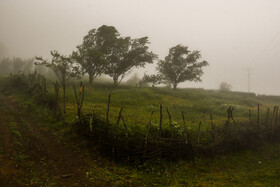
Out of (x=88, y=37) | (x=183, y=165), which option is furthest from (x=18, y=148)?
(x=88, y=37)

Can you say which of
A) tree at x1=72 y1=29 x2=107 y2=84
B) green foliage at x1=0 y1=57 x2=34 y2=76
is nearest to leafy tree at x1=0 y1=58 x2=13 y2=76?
green foliage at x1=0 y1=57 x2=34 y2=76

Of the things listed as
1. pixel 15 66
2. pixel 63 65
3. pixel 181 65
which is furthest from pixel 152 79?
pixel 15 66

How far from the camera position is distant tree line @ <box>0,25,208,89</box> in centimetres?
2081

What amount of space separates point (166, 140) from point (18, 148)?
5.79m

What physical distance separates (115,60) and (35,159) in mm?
17799

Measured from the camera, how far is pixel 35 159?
6422 millimetres

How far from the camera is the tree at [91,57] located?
2038cm

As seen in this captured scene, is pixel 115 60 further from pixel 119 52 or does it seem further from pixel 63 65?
pixel 63 65

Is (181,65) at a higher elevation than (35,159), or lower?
higher

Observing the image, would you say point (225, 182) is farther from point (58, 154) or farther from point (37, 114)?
point (37, 114)

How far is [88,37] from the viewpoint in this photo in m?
22.7

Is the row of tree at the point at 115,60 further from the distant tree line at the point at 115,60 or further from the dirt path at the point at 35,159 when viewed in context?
the dirt path at the point at 35,159

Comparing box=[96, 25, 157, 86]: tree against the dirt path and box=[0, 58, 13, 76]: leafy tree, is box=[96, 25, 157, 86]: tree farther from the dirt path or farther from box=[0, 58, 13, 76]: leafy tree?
box=[0, 58, 13, 76]: leafy tree

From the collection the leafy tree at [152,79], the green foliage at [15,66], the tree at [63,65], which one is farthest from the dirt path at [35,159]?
the green foliage at [15,66]
